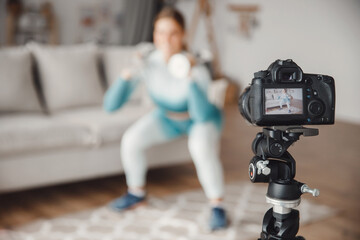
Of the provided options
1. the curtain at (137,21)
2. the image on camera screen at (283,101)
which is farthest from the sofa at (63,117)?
the curtain at (137,21)

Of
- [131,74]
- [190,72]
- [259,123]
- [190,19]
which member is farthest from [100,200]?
[190,19]

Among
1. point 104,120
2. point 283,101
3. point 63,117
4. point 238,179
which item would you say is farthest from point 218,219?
point 283,101

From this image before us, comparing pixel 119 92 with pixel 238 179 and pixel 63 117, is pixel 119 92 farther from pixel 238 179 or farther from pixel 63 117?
pixel 238 179

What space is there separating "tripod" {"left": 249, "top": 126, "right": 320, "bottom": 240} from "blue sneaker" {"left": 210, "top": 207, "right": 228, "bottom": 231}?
3.27 feet

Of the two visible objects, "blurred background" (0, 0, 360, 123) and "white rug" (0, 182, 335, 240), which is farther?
"blurred background" (0, 0, 360, 123)

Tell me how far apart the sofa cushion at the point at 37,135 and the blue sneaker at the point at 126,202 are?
335 mm

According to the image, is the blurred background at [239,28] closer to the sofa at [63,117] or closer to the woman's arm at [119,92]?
the sofa at [63,117]

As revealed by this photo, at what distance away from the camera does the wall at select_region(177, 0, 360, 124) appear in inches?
163

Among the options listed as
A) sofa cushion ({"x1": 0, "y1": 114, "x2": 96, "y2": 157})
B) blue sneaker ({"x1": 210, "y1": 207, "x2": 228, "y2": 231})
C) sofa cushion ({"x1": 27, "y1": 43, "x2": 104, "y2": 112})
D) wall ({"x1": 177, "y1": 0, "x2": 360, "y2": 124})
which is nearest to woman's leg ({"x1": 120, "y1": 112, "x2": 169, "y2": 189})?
sofa cushion ({"x1": 0, "y1": 114, "x2": 96, "y2": 157})

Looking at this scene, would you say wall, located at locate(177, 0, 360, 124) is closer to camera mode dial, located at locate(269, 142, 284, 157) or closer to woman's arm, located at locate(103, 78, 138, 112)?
woman's arm, located at locate(103, 78, 138, 112)

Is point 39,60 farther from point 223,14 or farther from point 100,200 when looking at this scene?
point 223,14

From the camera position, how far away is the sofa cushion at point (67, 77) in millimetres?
2590

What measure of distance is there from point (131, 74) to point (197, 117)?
39 cm

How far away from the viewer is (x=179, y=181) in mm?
2592
